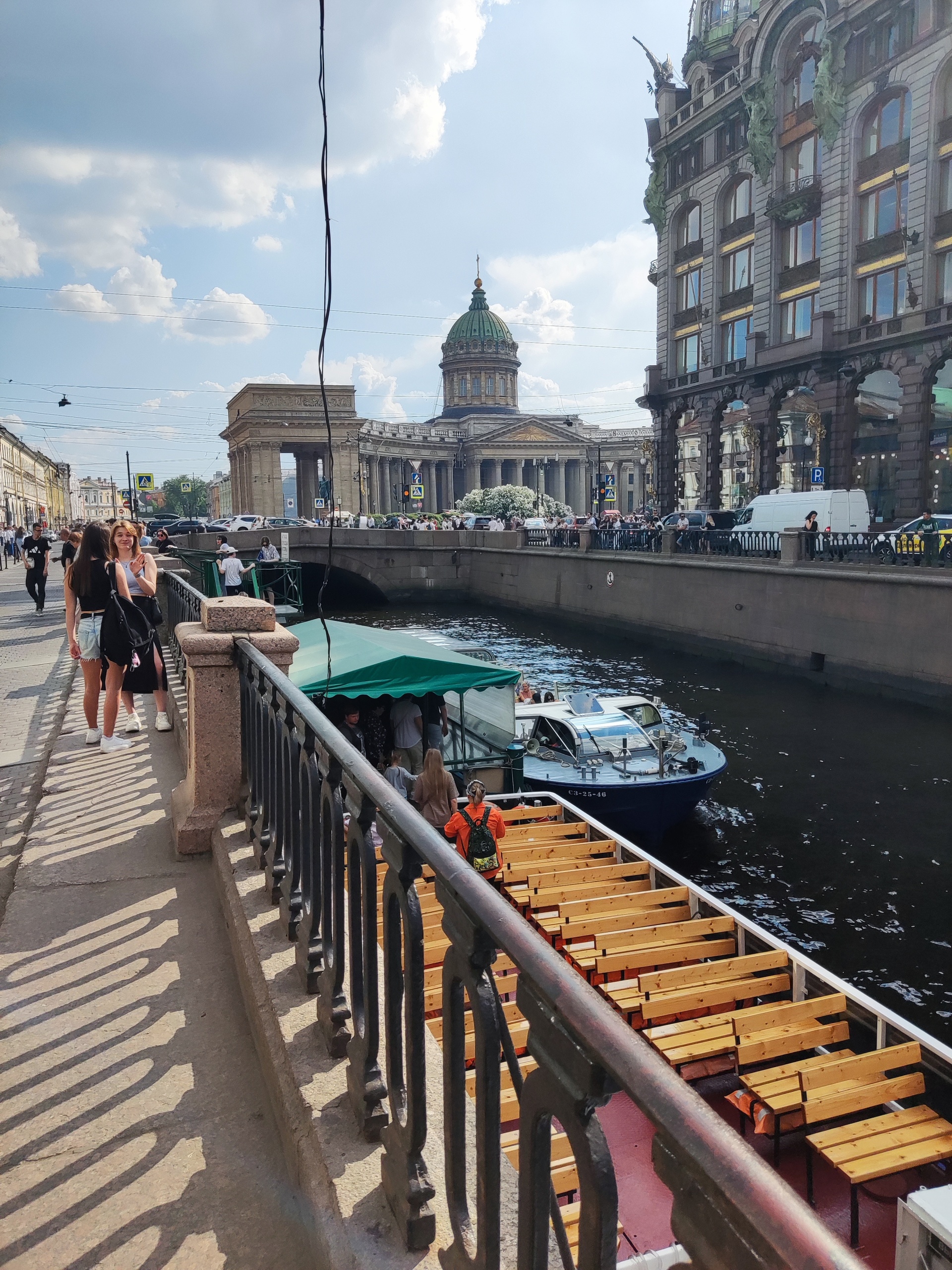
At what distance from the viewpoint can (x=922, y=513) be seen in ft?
111

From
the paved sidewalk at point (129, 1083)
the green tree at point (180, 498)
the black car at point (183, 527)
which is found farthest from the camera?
the green tree at point (180, 498)

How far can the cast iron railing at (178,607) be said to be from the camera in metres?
8.22

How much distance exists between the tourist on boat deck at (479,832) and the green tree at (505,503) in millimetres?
75590

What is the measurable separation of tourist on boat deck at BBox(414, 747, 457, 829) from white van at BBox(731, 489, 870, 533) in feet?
70.0

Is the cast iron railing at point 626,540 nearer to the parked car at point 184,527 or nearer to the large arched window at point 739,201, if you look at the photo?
the large arched window at point 739,201

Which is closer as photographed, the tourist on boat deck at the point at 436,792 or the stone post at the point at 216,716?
the stone post at the point at 216,716

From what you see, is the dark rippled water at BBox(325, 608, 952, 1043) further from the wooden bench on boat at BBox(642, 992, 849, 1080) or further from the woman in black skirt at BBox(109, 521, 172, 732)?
the woman in black skirt at BBox(109, 521, 172, 732)

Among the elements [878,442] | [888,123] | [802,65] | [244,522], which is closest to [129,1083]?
[878,442]

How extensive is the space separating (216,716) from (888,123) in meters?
39.4

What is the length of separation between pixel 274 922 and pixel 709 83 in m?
51.8

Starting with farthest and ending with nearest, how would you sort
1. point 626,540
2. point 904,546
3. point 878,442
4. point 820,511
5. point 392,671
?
point 626,540 → point 878,442 → point 820,511 → point 904,546 → point 392,671

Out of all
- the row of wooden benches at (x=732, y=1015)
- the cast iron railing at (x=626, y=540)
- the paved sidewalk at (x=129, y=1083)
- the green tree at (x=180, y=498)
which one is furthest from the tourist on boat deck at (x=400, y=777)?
the green tree at (x=180, y=498)

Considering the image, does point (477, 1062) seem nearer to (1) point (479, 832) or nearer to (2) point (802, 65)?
(1) point (479, 832)

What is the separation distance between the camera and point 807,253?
130 feet
